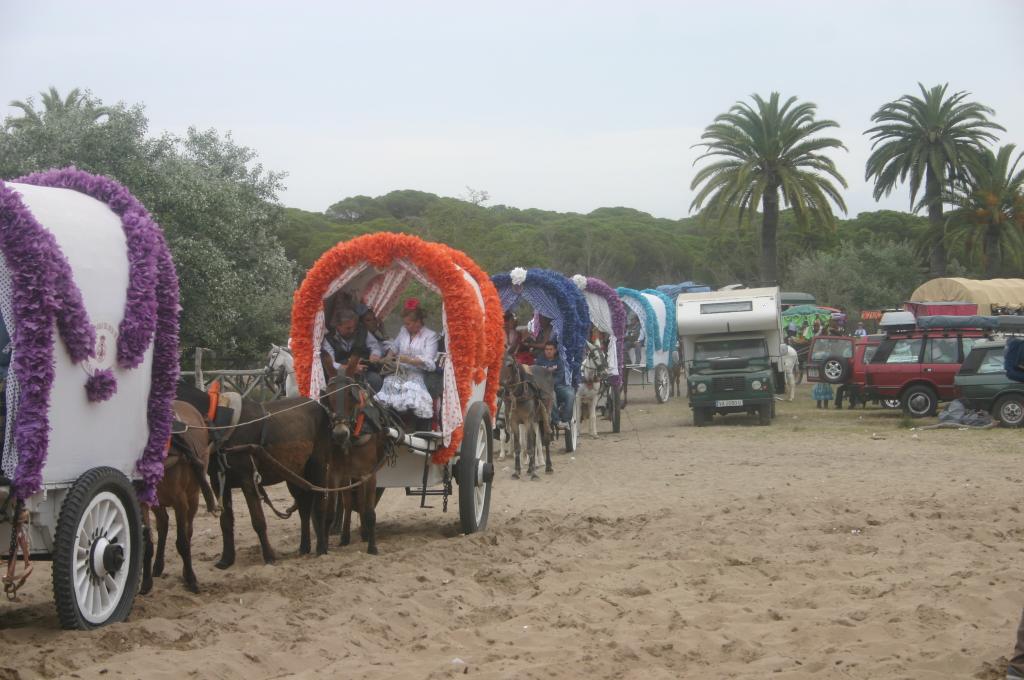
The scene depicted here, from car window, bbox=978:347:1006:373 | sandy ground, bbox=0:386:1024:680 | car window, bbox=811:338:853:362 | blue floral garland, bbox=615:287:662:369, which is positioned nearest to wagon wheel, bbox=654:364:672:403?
blue floral garland, bbox=615:287:662:369

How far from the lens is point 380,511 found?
1377cm

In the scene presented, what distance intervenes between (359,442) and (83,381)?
147 inches

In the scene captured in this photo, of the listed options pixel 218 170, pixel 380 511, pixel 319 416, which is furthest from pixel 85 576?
pixel 218 170

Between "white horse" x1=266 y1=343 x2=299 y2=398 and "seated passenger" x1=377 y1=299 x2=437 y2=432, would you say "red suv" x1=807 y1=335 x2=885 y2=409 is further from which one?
"seated passenger" x1=377 y1=299 x2=437 y2=432

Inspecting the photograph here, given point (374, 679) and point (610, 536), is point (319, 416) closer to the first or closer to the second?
point (610, 536)

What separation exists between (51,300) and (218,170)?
26.7 m

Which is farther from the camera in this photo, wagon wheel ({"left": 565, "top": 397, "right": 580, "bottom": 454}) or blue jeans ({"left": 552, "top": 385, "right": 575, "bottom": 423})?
wagon wheel ({"left": 565, "top": 397, "right": 580, "bottom": 454})

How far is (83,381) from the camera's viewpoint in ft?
22.5

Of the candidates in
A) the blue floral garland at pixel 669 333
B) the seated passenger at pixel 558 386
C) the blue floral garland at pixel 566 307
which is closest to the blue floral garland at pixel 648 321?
the blue floral garland at pixel 669 333

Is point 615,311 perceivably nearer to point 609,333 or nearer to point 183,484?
point 609,333

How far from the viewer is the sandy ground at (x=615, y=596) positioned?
21.2 feet

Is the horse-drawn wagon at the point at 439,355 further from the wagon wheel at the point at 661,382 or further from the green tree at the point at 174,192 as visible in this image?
the wagon wheel at the point at 661,382

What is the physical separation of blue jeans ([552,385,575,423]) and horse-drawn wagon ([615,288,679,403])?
36.5 ft

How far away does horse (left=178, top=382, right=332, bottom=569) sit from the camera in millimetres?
9484
